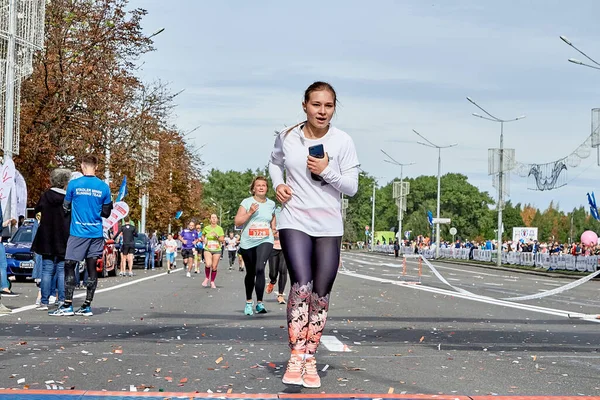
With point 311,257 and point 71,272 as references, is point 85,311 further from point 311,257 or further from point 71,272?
point 311,257

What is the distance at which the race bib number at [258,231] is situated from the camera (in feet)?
42.4

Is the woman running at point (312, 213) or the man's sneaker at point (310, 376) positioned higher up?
the woman running at point (312, 213)

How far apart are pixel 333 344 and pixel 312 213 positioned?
8.68ft

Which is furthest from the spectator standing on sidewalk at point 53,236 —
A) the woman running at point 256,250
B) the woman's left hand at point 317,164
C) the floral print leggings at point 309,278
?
the woman's left hand at point 317,164

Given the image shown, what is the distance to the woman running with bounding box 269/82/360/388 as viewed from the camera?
21.0ft

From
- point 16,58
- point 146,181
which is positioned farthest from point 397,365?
point 146,181

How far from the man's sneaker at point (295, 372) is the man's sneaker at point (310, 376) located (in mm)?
28

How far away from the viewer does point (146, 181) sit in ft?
137

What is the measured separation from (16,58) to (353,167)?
2606 centimetres

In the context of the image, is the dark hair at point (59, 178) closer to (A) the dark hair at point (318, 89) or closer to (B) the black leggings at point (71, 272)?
(B) the black leggings at point (71, 272)

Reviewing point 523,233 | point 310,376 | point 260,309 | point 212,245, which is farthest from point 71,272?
point 523,233

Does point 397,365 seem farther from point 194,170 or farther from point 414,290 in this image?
point 194,170

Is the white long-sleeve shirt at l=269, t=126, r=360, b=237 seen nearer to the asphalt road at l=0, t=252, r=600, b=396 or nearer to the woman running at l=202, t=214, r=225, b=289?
the asphalt road at l=0, t=252, r=600, b=396

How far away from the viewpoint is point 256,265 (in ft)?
42.3
